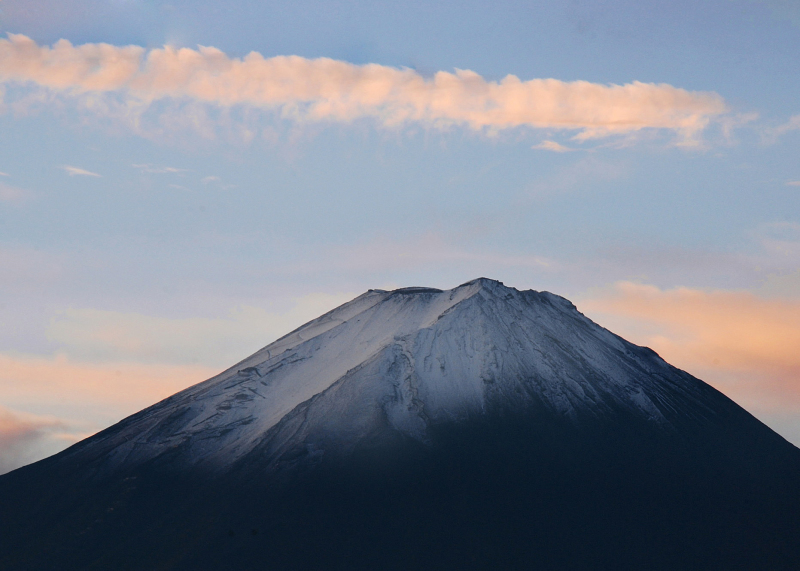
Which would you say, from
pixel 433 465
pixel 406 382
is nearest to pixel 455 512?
pixel 433 465

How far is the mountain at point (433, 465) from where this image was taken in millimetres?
124625

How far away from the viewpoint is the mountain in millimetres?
124625

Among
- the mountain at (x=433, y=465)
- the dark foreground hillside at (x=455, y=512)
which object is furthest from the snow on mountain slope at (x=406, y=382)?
the dark foreground hillside at (x=455, y=512)

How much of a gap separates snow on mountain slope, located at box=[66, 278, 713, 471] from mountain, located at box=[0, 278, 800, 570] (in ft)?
1.09

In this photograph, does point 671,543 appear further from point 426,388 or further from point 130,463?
point 130,463

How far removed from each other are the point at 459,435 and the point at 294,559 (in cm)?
3103

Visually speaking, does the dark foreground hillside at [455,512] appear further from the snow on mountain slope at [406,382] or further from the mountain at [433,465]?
the snow on mountain slope at [406,382]

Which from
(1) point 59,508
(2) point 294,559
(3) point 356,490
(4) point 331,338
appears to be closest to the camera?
(2) point 294,559

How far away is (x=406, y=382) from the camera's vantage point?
144375 mm

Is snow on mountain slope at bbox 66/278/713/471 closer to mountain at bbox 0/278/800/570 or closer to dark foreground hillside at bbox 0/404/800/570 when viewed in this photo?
mountain at bbox 0/278/800/570

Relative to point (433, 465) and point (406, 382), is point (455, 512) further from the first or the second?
point (406, 382)

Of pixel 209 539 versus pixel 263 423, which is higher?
pixel 263 423

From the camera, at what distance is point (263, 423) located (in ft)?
480

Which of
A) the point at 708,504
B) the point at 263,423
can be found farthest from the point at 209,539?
the point at 708,504
